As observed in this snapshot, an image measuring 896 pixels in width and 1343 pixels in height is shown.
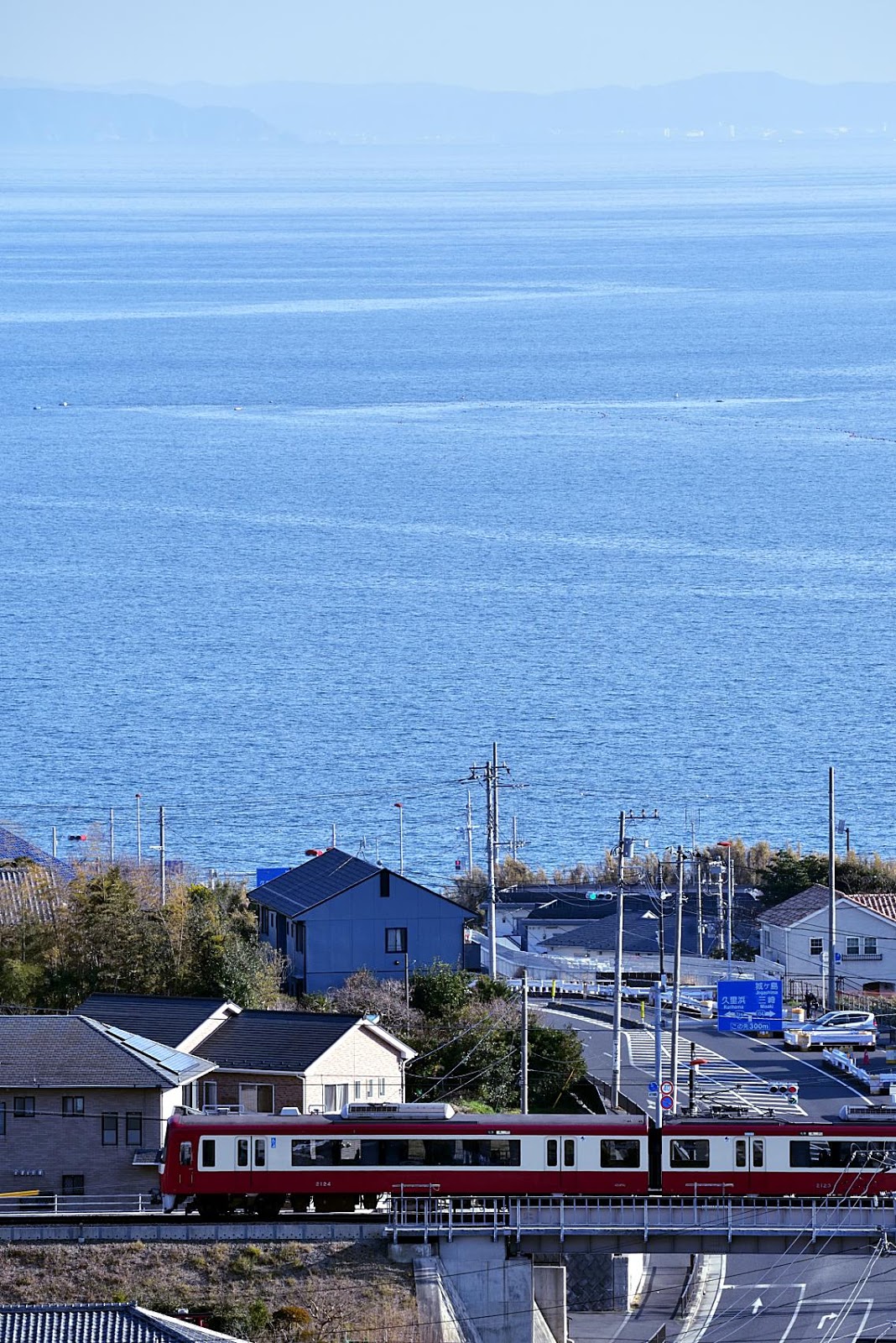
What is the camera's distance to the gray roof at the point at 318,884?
39812 mm

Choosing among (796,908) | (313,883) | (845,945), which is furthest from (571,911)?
(313,883)

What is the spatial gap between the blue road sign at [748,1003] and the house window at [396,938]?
6043mm

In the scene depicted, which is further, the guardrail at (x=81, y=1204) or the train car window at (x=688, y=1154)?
the guardrail at (x=81, y=1204)

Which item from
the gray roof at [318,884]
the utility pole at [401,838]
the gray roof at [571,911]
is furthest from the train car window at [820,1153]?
the utility pole at [401,838]

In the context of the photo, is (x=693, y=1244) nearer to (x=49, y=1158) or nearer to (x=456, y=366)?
(x=49, y=1158)

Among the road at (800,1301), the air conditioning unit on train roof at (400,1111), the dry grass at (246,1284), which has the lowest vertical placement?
the road at (800,1301)

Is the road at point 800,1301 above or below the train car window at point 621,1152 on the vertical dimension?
below

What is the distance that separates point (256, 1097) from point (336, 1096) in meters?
1.19

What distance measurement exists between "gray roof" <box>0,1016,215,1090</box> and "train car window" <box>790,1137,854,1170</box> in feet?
27.5

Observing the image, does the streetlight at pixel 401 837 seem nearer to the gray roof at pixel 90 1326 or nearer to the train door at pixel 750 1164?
the train door at pixel 750 1164

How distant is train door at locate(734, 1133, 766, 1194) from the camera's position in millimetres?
25953

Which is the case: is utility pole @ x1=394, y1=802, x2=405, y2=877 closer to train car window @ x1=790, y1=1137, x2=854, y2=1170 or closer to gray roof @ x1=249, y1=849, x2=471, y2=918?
gray roof @ x1=249, y1=849, x2=471, y2=918

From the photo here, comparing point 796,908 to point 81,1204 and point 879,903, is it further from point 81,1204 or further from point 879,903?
point 81,1204

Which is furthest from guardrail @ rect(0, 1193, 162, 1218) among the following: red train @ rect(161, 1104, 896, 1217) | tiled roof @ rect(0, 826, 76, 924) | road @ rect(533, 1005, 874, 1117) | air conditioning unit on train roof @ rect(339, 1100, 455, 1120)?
tiled roof @ rect(0, 826, 76, 924)
